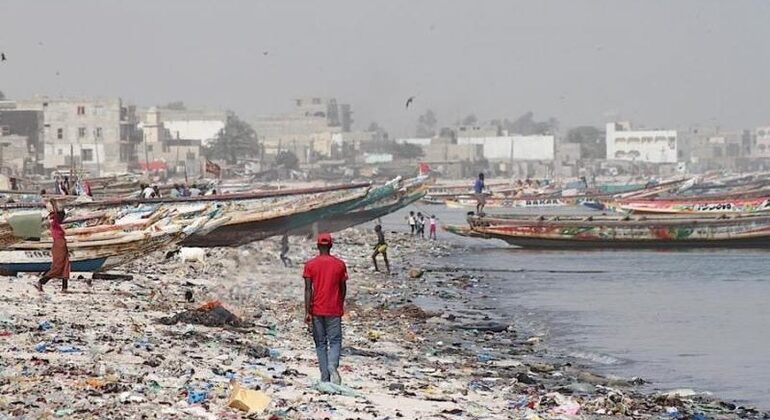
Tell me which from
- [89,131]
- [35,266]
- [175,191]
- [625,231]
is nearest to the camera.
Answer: [35,266]

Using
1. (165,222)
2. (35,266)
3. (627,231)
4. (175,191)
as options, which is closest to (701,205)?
(627,231)

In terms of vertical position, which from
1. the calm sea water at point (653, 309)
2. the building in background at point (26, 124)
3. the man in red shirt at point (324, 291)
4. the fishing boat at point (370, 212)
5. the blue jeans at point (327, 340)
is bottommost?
the calm sea water at point (653, 309)

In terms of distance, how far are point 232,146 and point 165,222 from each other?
4007 inches

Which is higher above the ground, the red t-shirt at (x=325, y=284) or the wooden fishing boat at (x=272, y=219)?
the red t-shirt at (x=325, y=284)

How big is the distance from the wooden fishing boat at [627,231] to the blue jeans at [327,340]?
29252mm

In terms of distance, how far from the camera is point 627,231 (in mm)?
39156

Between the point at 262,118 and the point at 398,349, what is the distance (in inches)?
6480

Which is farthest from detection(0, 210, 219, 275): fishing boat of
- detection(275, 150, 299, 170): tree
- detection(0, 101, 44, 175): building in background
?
detection(275, 150, 299, 170): tree

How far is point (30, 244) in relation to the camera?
18953 millimetres

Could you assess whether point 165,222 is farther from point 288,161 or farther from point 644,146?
point 644,146

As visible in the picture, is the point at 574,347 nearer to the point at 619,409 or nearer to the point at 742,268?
the point at 619,409

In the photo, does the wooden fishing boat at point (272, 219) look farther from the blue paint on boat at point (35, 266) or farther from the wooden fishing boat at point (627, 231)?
the wooden fishing boat at point (627, 231)

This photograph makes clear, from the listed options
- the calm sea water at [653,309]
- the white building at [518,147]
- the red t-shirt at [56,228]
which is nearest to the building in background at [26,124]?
the calm sea water at [653,309]

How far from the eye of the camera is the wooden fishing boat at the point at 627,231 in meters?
38.2
